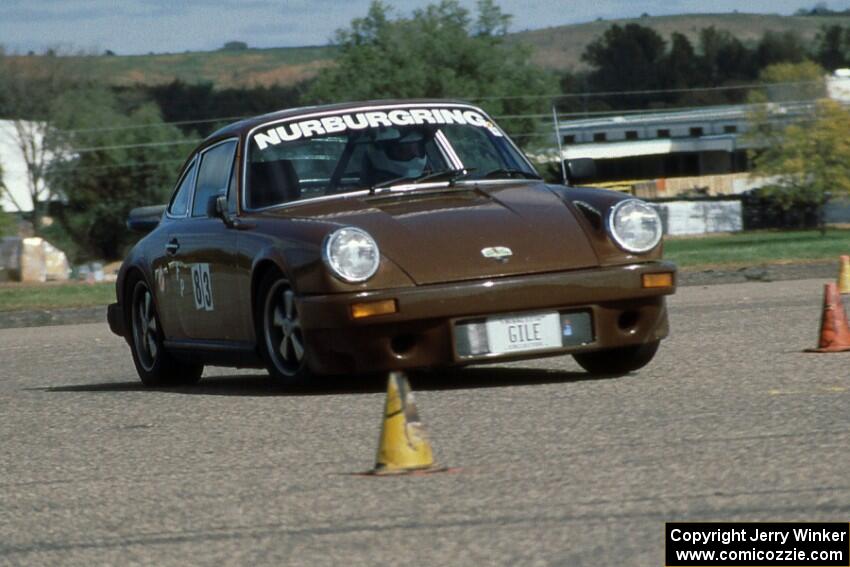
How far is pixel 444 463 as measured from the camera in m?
5.94

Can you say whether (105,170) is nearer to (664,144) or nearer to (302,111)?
(664,144)

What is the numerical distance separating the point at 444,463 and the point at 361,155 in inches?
134

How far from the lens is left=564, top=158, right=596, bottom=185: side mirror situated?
9617 mm

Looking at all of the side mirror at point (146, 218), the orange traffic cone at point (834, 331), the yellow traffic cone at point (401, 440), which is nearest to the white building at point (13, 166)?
the side mirror at point (146, 218)

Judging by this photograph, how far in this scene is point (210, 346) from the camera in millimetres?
9227

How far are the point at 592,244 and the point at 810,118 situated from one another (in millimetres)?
59524

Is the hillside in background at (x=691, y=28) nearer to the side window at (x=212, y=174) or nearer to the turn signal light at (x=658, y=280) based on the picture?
the side window at (x=212, y=174)

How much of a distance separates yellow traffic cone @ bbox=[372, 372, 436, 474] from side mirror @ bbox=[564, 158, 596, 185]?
4.03 metres

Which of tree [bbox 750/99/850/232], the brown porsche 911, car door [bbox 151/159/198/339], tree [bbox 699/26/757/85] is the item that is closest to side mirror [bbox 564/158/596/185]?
the brown porsche 911

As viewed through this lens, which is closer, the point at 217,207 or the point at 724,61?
the point at 217,207

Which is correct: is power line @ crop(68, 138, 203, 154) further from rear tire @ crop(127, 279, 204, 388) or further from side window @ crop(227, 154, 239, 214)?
side window @ crop(227, 154, 239, 214)

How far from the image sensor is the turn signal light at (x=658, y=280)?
824 cm

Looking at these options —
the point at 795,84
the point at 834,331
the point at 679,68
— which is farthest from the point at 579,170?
the point at 679,68

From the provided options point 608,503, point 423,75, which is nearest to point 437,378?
point 608,503
